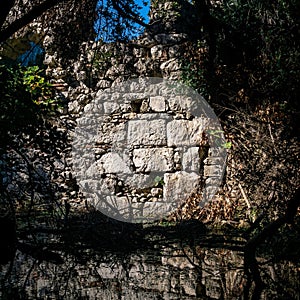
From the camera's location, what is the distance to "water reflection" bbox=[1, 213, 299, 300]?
1943 millimetres

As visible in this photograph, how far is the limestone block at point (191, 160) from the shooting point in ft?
18.0

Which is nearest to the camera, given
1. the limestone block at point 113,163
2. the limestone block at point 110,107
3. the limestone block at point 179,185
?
the limestone block at point 179,185

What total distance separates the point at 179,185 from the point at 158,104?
953 mm

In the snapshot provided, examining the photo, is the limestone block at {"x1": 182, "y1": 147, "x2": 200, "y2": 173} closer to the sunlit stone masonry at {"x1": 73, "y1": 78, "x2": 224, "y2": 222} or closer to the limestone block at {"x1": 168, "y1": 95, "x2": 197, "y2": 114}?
the sunlit stone masonry at {"x1": 73, "y1": 78, "x2": 224, "y2": 222}

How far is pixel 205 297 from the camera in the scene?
1855mm

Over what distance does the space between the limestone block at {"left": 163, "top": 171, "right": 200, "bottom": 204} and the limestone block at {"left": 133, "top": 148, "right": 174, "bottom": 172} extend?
0.37ft

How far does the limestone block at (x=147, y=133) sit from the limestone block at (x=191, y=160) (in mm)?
303

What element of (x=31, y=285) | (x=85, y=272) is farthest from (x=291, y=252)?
(x=31, y=285)

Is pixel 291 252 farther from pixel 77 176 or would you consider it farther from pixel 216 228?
pixel 77 176

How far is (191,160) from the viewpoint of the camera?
5.52 metres

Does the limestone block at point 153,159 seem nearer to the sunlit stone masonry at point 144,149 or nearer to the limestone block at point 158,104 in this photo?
→ the sunlit stone masonry at point 144,149

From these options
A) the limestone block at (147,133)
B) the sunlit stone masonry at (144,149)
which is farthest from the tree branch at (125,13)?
the limestone block at (147,133)

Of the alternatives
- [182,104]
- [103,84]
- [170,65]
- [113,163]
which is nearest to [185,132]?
[182,104]

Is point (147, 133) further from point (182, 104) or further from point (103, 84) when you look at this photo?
point (103, 84)
